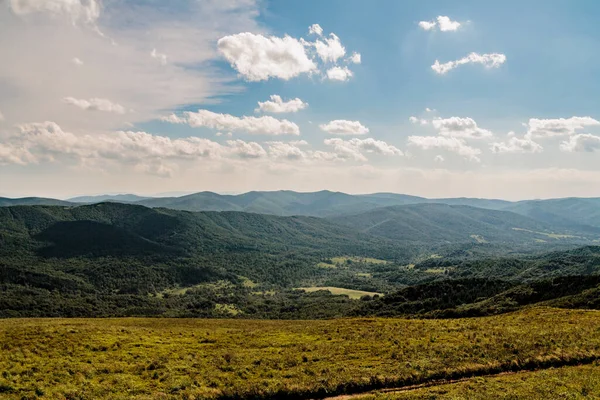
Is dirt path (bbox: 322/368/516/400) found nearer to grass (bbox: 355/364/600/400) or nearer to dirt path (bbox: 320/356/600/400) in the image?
dirt path (bbox: 320/356/600/400)

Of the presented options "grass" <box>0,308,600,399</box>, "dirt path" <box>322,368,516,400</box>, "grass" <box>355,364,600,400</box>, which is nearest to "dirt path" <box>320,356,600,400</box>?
"dirt path" <box>322,368,516,400</box>

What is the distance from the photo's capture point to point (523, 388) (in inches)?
1064

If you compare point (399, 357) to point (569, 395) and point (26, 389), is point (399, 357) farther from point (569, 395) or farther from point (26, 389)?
point (26, 389)

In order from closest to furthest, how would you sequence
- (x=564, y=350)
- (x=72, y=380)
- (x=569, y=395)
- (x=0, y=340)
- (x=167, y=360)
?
(x=569, y=395), (x=72, y=380), (x=564, y=350), (x=167, y=360), (x=0, y=340)

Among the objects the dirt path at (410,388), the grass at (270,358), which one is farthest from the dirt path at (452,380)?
the grass at (270,358)

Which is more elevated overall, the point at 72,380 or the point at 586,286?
the point at 72,380

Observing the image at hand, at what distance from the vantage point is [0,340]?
136 ft

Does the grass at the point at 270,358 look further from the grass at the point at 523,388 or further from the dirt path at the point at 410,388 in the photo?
the grass at the point at 523,388

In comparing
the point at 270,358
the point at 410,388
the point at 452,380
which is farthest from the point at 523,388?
the point at 270,358

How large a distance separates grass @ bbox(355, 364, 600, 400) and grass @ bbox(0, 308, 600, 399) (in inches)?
111

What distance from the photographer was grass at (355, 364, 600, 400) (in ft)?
84.7

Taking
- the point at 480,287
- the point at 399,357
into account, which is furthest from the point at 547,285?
the point at 399,357

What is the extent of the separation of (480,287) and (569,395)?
13864 centimetres

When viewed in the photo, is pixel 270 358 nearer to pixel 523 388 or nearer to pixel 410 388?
pixel 410 388
